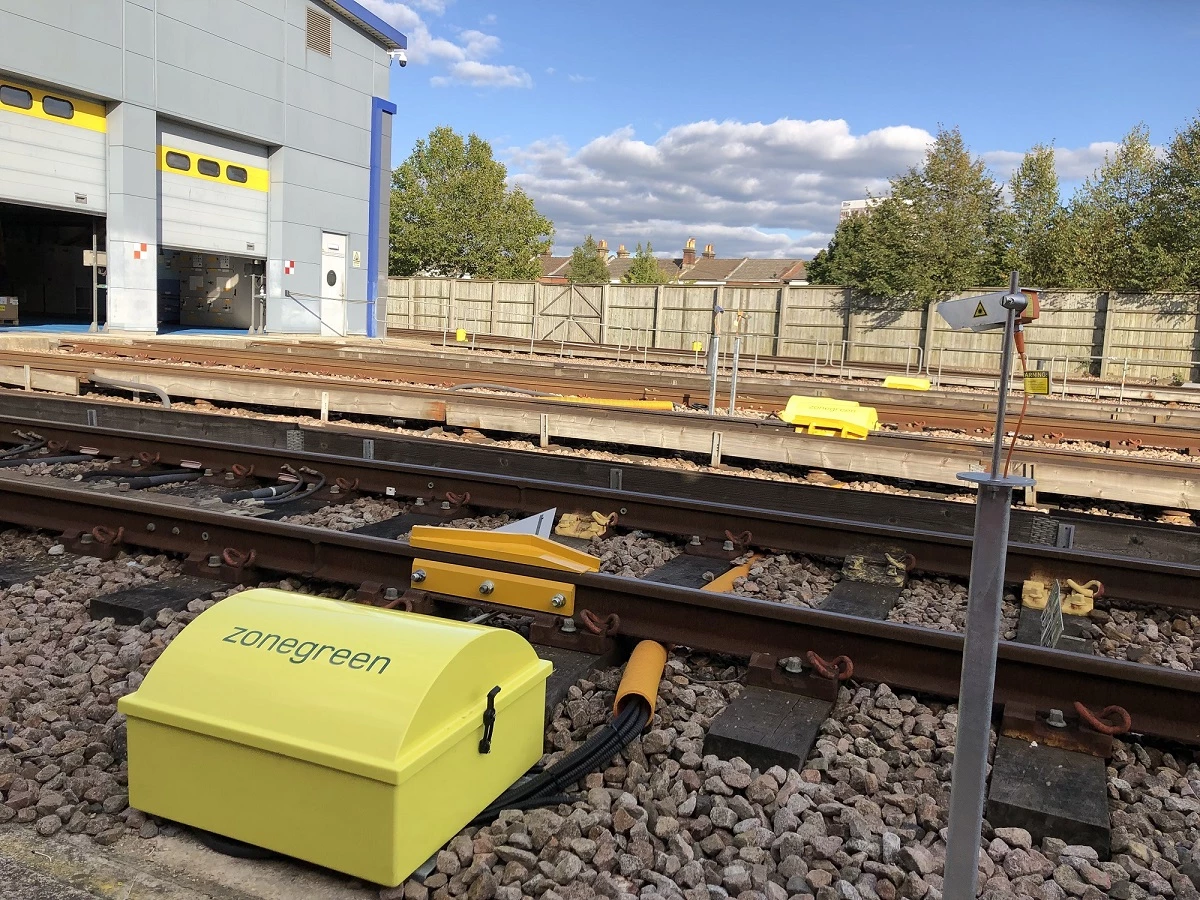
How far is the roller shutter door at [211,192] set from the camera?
27562 millimetres

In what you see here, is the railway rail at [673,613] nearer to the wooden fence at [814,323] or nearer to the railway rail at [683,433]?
the railway rail at [683,433]

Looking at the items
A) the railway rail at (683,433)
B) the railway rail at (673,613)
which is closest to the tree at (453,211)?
the railway rail at (683,433)

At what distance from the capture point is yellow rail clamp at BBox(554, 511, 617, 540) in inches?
267

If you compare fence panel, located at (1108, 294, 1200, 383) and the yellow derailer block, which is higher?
fence panel, located at (1108, 294, 1200, 383)

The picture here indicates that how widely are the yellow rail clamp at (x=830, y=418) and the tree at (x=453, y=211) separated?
5601 cm

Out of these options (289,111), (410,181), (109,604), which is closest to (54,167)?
(289,111)

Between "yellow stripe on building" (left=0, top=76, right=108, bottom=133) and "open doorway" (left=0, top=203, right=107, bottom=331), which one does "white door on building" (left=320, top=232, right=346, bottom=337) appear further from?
"yellow stripe on building" (left=0, top=76, right=108, bottom=133)

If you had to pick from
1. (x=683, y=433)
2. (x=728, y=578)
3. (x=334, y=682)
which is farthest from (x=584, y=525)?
(x=334, y=682)

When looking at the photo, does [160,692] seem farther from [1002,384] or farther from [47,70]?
[47,70]

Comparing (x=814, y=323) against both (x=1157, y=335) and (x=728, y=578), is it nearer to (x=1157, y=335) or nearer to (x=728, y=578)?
(x=1157, y=335)

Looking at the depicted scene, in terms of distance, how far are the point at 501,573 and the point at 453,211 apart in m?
62.1

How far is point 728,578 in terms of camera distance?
18.6 feet

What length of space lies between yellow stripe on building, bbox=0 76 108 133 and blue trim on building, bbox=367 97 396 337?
34.9 feet

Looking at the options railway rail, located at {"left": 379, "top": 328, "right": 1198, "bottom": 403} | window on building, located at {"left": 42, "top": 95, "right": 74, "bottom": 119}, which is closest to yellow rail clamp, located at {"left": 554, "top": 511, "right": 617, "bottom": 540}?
railway rail, located at {"left": 379, "top": 328, "right": 1198, "bottom": 403}
